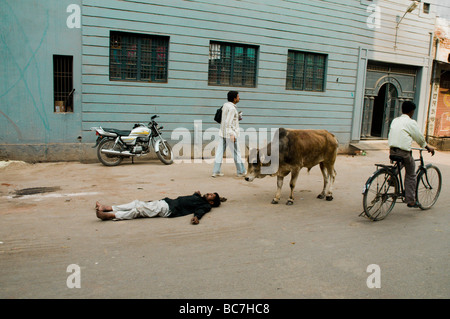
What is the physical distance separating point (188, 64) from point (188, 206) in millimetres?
6745

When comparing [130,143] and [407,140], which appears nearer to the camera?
[407,140]

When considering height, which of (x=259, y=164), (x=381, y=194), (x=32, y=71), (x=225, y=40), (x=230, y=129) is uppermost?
(x=225, y=40)

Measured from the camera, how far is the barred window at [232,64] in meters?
12.4

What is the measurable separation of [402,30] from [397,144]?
473 inches

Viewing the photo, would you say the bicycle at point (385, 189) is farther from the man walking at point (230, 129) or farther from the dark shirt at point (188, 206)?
the man walking at point (230, 129)

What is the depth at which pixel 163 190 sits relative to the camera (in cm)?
792

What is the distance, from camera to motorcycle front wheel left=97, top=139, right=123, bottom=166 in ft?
33.2

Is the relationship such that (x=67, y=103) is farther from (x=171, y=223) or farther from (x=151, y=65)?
(x=171, y=223)

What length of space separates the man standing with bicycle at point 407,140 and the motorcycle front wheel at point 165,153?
6.36 m

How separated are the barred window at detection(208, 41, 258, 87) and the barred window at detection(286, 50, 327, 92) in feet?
5.23

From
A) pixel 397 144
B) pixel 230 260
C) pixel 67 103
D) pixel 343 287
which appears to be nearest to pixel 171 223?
pixel 230 260

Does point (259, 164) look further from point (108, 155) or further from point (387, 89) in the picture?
point (387, 89)

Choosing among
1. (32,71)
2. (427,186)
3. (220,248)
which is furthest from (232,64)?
(220,248)

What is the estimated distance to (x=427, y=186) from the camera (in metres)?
6.98
